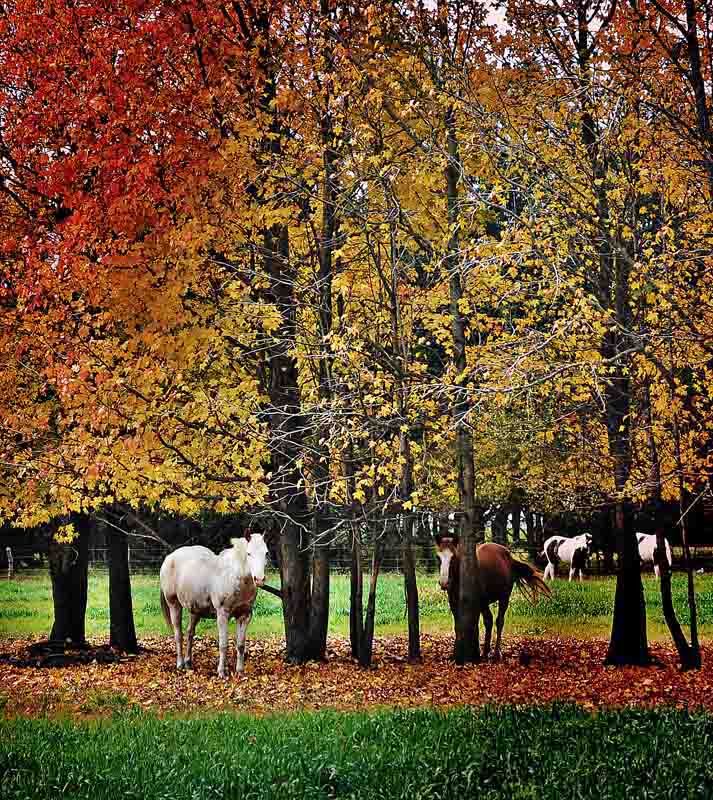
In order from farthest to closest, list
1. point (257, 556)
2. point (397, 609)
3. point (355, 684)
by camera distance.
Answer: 1. point (397, 609)
2. point (257, 556)
3. point (355, 684)

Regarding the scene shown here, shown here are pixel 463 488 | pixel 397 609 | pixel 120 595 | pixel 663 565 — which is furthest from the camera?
pixel 397 609

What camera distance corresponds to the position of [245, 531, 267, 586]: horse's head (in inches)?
683

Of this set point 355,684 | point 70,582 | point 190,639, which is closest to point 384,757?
A: point 355,684

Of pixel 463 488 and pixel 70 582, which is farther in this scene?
pixel 70 582

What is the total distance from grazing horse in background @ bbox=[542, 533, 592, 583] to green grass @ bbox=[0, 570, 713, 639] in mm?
919

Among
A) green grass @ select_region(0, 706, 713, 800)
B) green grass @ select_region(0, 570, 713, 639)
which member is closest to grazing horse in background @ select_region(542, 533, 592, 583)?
green grass @ select_region(0, 570, 713, 639)

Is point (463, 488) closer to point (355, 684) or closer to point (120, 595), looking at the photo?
point (355, 684)

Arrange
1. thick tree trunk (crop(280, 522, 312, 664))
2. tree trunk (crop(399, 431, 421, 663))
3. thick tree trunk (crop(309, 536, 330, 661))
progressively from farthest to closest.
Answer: thick tree trunk (crop(309, 536, 330, 661)), thick tree trunk (crop(280, 522, 312, 664)), tree trunk (crop(399, 431, 421, 663))

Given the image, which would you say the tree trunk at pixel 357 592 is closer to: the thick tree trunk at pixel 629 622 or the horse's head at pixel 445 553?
the horse's head at pixel 445 553

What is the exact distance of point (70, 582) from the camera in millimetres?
22203

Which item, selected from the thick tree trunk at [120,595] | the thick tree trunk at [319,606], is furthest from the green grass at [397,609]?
the thick tree trunk at [319,606]

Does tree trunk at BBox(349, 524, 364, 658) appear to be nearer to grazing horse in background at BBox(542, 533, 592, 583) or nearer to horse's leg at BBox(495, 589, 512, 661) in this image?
horse's leg at BBox(495, 589, 512, 661)

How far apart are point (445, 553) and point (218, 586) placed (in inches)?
165

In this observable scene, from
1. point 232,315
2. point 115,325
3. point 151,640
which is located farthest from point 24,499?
point 151,640
